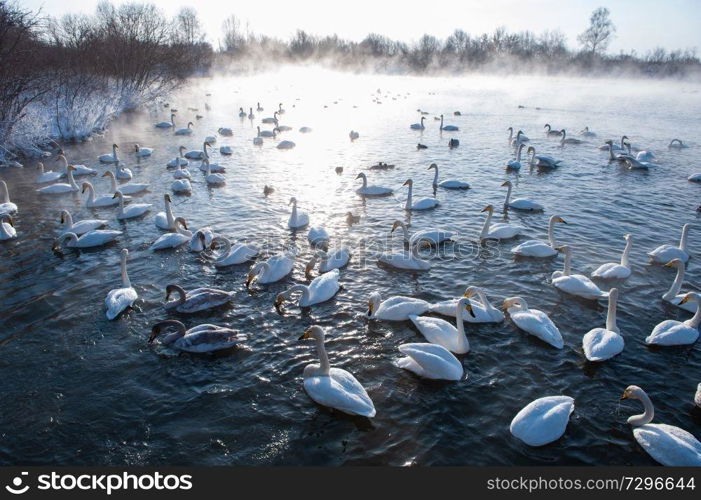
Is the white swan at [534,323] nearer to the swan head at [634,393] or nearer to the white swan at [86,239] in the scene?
the swan head at [634,393]

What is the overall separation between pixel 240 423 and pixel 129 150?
1005 inches

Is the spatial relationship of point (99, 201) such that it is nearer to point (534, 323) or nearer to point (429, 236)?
point (429, 236)

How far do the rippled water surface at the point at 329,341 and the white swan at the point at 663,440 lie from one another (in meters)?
0.18

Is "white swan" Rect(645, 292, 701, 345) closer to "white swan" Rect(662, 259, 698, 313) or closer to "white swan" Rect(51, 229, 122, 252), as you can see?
"white swan" Rect(662, 259, 698, 313)

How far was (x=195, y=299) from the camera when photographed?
10.2m

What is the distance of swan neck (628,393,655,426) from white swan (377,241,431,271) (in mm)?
6101

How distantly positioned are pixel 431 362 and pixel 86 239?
10816 millimetres

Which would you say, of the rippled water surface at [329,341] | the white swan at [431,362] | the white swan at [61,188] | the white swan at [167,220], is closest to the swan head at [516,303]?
the rippled water surface at [329,341]

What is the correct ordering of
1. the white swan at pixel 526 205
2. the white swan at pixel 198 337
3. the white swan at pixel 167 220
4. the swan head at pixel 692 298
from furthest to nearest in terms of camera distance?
1. the white swan at pixel 526 205
2. the white swan at pixel 167 220
3. the swan head at pixel 692 298
4. the white swan at pixel 198 337

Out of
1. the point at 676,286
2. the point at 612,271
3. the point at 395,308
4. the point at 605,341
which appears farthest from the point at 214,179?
the point at 676,286

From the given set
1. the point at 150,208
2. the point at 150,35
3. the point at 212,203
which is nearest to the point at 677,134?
the point at 212,203

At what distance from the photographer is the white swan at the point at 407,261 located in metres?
12.3

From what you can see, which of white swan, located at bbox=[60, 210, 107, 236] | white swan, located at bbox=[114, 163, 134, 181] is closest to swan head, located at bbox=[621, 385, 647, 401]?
white swan, located at bbox=[60, 210, 107, 236]

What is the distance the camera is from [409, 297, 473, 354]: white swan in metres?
8.81
